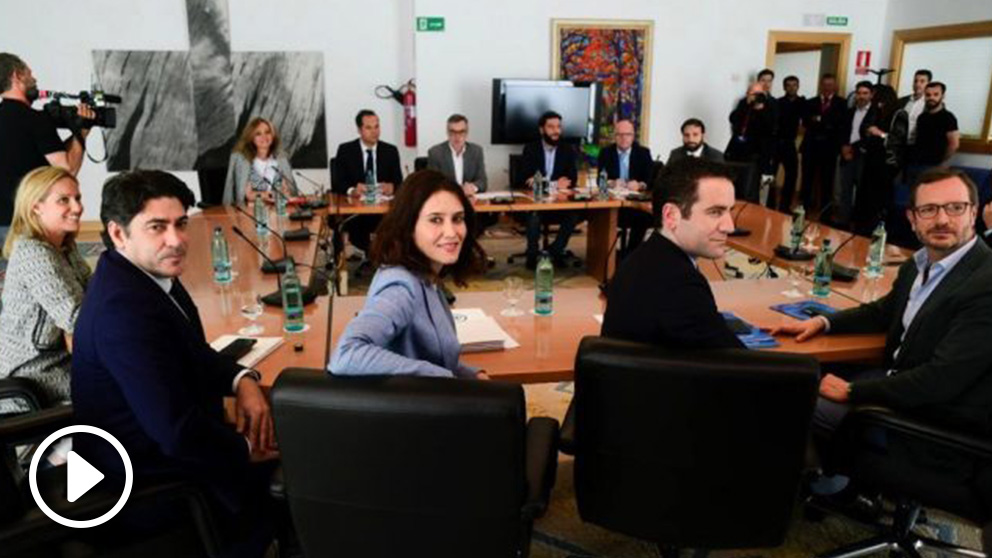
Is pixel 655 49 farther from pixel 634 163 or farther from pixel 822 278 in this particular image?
pixel 822 278

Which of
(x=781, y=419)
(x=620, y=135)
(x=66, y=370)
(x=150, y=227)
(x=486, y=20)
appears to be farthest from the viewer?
(x=486, y=20)

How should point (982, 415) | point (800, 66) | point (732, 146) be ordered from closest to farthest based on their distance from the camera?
point (982, 415) < point (732, 146) < point (800, 66)

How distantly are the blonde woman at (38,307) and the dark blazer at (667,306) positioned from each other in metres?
1.57

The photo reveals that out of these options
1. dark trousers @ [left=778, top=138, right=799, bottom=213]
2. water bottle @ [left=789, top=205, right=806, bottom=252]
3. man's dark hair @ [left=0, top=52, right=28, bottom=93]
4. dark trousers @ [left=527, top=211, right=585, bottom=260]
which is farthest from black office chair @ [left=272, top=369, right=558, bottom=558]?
dark trousers @ [left=778, top=138, right=799, bottom=213]

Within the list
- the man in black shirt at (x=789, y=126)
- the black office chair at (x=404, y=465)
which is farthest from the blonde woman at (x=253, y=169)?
the man in black shirt at (x=789, y=126)

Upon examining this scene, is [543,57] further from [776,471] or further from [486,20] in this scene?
[776,471]

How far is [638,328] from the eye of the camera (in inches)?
69.2

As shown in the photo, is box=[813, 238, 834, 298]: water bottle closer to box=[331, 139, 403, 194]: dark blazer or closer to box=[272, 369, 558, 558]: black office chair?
box=[272, 369, 558, 558]: black office chair

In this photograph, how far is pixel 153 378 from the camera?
143 cm

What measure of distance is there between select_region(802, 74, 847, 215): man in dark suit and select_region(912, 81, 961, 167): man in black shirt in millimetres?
1273

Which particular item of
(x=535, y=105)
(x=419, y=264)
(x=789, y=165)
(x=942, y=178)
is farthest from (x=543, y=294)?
(x=789, y=165)

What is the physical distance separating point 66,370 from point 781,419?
199 centimetres

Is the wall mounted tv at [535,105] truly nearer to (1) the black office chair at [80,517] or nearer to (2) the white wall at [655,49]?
(2) the white wall at [655,49]

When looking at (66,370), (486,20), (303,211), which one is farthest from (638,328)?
(486,20)
